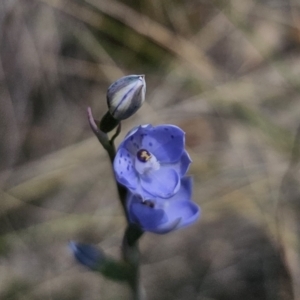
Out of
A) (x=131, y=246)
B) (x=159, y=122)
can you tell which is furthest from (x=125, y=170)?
(x=159, y=122)

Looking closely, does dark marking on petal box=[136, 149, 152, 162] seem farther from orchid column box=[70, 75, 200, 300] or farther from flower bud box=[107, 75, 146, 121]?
flower bud box=[107, 75, 146, 121]

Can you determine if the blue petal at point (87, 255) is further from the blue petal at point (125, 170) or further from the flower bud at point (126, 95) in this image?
the flower bud at point (126, 95)

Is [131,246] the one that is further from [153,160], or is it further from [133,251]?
[153,160]

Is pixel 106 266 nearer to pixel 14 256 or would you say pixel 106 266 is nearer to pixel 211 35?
pixel 14 256

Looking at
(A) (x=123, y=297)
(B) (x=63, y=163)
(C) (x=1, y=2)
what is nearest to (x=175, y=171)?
(A) (x=123, y=297)

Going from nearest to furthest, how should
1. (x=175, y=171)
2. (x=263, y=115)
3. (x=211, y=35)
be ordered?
1. (x=175, y=171)
2. (x=263, y=115)
3. (x=211, y=35)

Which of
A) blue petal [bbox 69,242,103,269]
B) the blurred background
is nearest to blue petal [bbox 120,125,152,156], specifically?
blue petal [bbox 69,242,103,269]
